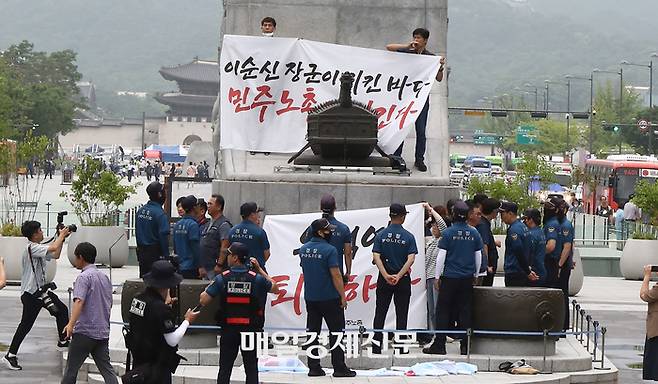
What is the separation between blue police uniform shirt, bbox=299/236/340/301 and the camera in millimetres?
16375

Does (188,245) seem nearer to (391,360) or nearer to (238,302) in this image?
(391,360)

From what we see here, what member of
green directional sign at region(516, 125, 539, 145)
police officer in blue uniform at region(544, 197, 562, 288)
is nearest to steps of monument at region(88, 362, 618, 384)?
police officer in blue uniform at region(544, 197, 562, 288)

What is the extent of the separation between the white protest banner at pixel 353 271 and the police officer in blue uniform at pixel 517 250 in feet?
3.57

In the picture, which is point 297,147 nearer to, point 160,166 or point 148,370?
point 148,370

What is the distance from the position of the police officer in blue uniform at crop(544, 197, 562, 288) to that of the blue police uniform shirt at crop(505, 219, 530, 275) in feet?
3.26

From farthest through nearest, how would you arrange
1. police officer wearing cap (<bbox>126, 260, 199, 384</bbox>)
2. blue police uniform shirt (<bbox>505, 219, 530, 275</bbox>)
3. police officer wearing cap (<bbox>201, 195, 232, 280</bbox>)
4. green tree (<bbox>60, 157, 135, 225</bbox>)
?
1. green tree (<bbox>60, 157, 135, 225</bbox>)
2. blue police uniform shirt (<bbox>505, 219, 530, 275</bbox>)
3. police officer wearing cap (<bbox>201, 195, 232, 280</bbox>)
4. police officer wearing cap (<bbox>126, 260, 199, 384</bbox>)

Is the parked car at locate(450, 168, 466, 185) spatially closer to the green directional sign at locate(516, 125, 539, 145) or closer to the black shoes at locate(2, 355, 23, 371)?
the black shoes at locate(2, 355, 23, 371)

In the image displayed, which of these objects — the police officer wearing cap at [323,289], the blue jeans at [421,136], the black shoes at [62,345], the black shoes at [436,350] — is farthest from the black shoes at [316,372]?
the blue jeans at [421,136]

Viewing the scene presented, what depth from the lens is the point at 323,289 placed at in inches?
651

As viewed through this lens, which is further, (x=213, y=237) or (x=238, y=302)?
(x=213, y=237)

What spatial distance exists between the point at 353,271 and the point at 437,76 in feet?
11.4

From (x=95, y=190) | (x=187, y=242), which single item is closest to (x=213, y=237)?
(x=187, y=242)

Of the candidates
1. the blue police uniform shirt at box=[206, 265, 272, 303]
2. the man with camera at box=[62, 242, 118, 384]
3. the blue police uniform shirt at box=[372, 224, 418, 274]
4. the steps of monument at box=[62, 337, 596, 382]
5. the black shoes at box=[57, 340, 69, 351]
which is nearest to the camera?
the blue police uniform shirt at box=[206, 265, 272, 303]

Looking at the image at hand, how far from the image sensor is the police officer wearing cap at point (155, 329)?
1273cm
